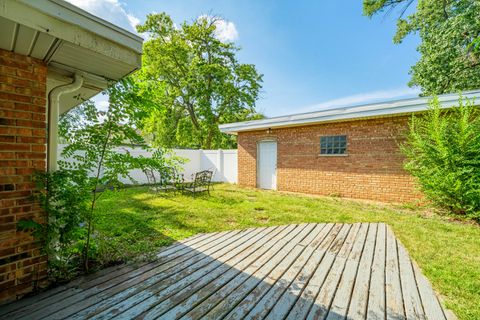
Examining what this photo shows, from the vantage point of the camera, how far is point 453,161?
5.36 metres

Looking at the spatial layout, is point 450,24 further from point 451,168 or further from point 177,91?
point 177,91

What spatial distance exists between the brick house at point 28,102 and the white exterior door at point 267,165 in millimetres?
8267

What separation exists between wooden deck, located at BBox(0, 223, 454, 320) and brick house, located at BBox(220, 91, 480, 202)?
14.5 feet

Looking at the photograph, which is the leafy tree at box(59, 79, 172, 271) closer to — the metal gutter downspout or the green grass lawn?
the metal gutter downspout

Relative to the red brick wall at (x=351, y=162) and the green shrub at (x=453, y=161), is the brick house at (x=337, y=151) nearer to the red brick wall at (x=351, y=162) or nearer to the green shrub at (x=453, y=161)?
the red brick wall at (x=351, y=162)

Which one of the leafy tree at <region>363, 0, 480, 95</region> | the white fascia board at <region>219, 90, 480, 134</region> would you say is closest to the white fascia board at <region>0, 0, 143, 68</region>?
the white fascia board at <region>219, 90, 480, 134</region>

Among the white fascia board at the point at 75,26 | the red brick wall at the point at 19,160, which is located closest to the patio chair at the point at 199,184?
the red brick wall at the point at 19,160

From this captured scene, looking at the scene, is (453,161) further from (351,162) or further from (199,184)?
(199,184)

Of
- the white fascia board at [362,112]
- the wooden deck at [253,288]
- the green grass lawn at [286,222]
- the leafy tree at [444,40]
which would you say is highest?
the leafy tree at [444,40]

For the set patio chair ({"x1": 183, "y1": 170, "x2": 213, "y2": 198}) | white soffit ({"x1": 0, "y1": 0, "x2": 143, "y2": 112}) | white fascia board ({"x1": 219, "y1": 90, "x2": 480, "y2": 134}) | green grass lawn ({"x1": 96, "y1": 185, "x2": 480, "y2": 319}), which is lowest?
green grass lawn ({"x1": 96, "y1": 185, "x2": 480, "y2": 319})

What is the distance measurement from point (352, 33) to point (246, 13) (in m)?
6.20

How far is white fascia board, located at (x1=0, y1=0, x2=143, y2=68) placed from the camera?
4.72ft

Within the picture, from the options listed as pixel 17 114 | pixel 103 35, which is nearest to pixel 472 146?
pixel 103 35

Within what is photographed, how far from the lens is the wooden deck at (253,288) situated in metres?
1.95
